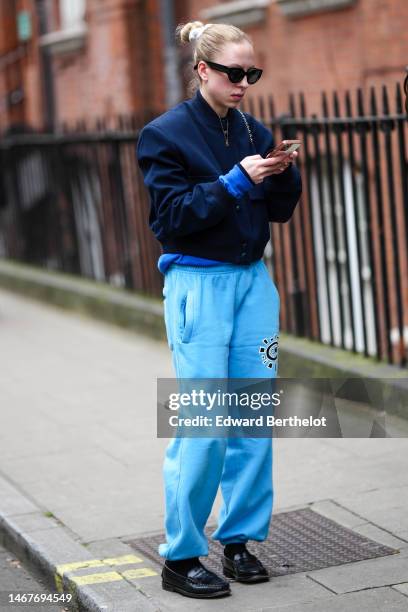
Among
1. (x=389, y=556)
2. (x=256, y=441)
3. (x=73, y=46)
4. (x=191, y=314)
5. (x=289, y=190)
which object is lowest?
(x=389, y=556)

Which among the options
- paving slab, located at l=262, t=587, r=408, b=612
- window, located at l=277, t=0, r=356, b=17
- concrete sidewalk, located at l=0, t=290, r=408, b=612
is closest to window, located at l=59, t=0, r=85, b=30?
window, located at l=277, t=0, r=356, b=17

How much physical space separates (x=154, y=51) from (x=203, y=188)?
976 centimetres

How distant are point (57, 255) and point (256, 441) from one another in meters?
8.31

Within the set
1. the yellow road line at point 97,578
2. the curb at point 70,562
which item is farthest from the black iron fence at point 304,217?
the yellow road line at point 97,578

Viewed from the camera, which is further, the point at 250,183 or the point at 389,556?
the point at 389,556

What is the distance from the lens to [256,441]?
4.55 m

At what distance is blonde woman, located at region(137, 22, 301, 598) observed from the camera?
4328 mm

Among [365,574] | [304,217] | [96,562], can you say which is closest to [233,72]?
[365,574]

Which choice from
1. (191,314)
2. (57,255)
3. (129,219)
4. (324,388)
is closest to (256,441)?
(191,314)

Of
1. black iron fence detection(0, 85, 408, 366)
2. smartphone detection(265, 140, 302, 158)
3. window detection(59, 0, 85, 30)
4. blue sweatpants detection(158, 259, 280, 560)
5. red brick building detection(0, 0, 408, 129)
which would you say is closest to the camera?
smartphone detection(265, 140, 302, 158)

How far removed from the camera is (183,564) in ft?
14.9

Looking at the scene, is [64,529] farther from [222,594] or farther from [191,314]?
[191,314]

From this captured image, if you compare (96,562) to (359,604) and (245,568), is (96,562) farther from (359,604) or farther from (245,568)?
(359,604)

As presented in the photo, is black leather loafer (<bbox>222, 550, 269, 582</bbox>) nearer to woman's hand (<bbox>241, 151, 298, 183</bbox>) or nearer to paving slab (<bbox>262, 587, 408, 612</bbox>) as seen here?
paving slab (<bbox>262, 587, 408, 612</bbox>)
